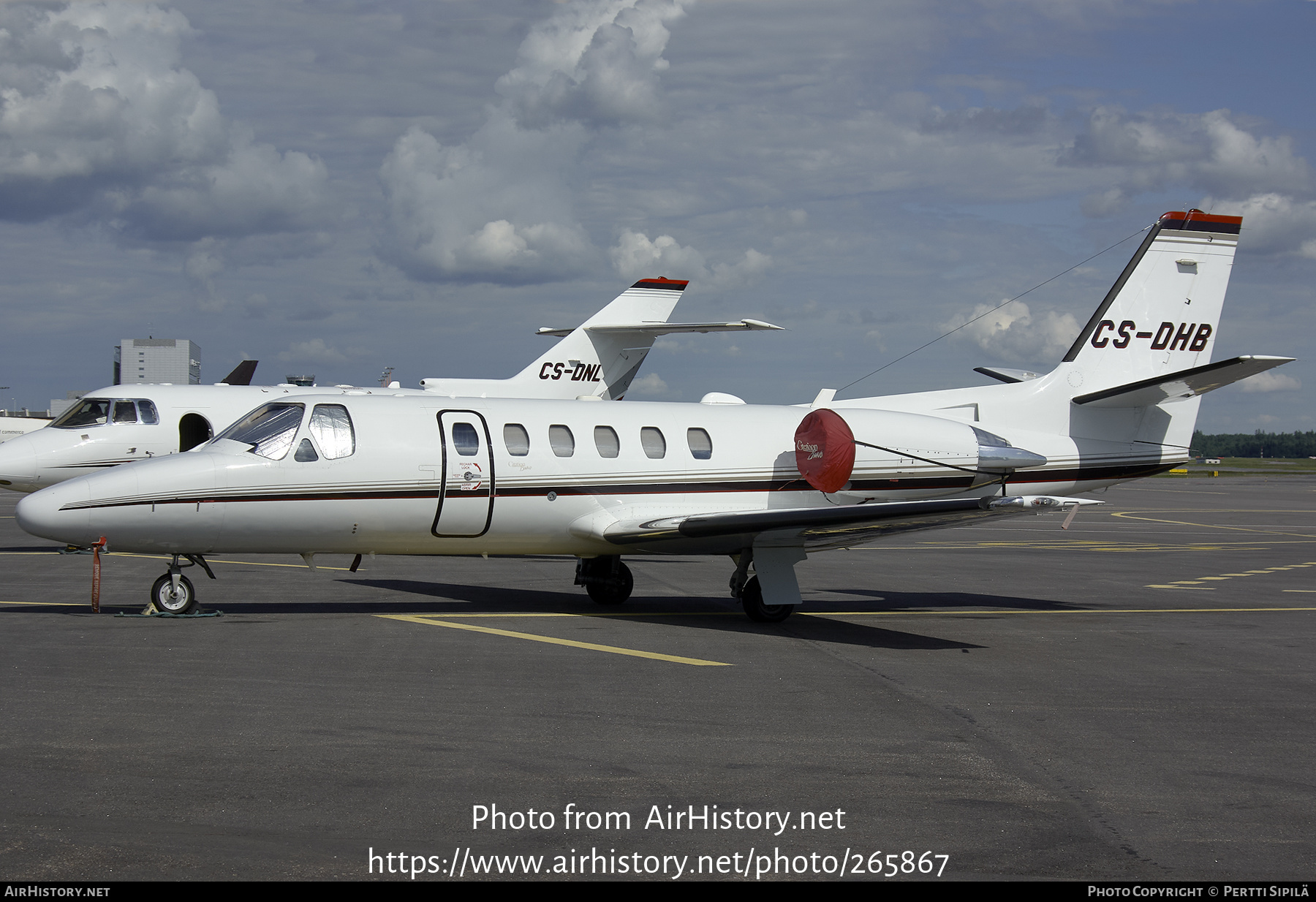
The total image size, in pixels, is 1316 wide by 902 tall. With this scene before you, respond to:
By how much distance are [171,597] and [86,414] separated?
9970 mm

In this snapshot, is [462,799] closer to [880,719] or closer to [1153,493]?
[880,719]

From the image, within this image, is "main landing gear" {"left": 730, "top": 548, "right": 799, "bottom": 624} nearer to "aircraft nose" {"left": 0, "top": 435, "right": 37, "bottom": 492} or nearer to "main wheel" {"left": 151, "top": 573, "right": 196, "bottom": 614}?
"main wheel" {"left": 151, "top": 573, "right": 196, "bottom": 614}

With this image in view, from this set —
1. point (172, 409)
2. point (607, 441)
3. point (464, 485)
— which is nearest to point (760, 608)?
point (607, 441)

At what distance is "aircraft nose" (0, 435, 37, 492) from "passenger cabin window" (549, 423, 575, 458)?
10.8m

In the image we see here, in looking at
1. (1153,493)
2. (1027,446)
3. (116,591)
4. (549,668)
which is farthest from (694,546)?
(1153,493)

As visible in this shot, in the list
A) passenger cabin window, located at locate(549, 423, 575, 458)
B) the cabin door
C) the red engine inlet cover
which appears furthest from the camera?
the red engine inlet cover

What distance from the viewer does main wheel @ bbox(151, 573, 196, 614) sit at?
1266cm

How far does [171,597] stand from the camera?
1272 cm

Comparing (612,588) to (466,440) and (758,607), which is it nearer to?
(758,607)

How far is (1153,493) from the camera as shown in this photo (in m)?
57.5

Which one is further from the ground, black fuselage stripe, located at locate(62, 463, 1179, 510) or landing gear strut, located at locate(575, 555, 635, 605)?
black fuselage stripe, located at locate(62, 463, 1179, 510)

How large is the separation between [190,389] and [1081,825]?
19.8 metres

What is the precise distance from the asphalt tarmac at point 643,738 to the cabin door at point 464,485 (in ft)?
3.68

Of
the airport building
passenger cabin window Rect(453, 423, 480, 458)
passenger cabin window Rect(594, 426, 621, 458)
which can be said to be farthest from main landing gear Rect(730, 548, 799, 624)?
the airport building
